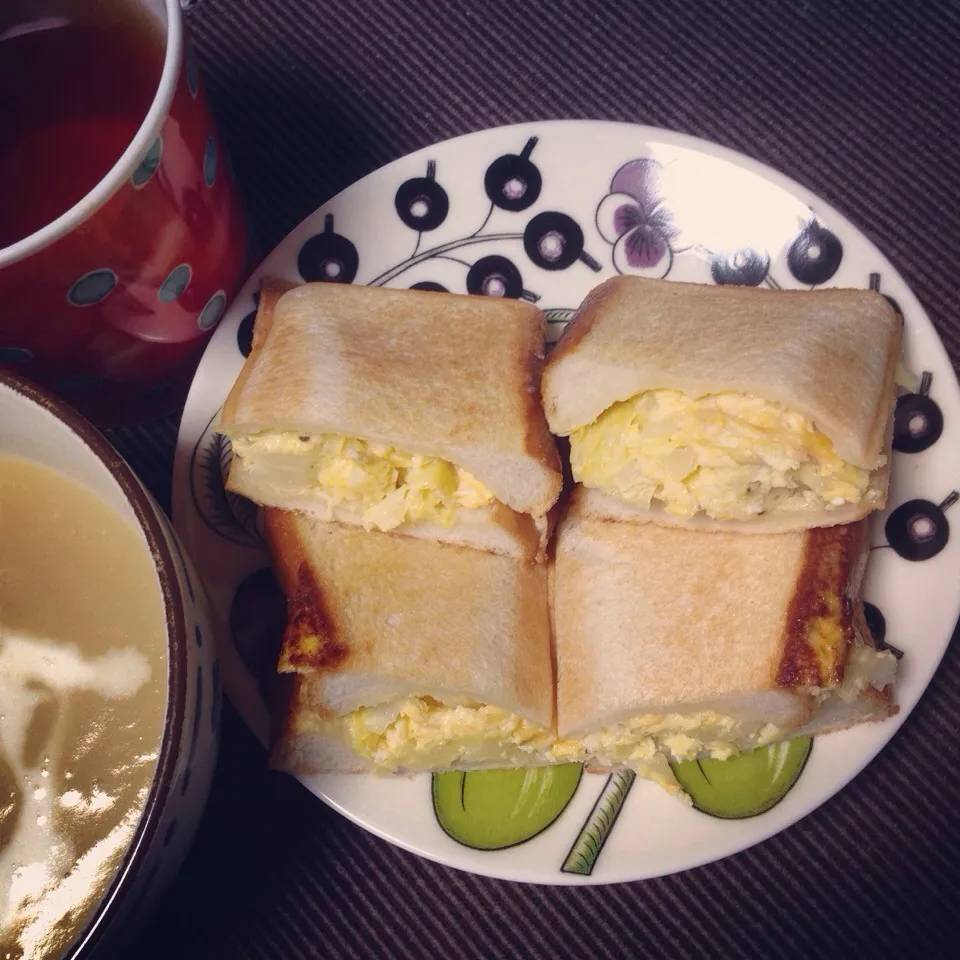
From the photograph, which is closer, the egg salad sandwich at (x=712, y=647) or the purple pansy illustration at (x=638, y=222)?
the egg salad sandwich at (x=712, y=647)

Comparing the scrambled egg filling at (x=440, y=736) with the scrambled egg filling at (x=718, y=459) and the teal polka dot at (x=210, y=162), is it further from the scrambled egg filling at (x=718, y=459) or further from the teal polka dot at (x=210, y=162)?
the teal polka dot at (x=210, y=162)

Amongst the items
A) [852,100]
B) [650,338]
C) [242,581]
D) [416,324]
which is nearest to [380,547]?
[242,581]

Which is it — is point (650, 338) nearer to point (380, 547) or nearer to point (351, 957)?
point (380, 547)

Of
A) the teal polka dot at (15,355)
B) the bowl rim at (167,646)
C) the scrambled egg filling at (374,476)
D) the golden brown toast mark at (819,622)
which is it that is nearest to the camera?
the bowl rim at (167,646)

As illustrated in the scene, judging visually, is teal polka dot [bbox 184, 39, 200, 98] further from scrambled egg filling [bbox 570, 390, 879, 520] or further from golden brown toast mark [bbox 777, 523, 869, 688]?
golden brown toast mark [bbox 777, 523, 869, 688]

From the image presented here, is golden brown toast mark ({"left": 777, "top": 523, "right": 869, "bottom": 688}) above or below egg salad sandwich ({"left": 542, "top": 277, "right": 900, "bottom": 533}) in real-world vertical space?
below

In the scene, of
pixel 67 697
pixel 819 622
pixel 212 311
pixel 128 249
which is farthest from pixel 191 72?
pixel 819 622

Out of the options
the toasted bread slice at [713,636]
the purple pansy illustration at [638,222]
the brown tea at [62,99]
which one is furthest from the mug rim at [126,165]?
the toasted bread slice at [713,636]

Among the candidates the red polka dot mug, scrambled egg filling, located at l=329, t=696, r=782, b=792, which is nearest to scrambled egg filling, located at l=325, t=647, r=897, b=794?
scrambled egg filling, located at l=329, t=696, r=782, b=792
